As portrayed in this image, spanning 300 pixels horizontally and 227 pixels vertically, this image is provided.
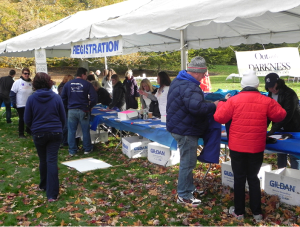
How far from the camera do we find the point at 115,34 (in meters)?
5.50

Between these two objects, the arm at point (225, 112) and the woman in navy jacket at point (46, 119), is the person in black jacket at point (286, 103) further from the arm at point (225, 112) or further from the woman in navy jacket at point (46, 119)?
the woman in navy jacket at point (46, 119)

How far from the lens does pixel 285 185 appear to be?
380 centimetres

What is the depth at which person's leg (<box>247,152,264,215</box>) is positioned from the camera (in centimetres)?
326

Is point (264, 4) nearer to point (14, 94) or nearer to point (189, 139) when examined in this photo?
point (189, 139)

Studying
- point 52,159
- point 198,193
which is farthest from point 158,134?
point 52,159

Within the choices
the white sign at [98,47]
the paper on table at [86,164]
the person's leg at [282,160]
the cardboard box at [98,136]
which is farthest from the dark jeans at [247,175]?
the cardboard box at [98,136]

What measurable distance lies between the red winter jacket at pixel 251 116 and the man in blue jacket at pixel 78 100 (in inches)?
146

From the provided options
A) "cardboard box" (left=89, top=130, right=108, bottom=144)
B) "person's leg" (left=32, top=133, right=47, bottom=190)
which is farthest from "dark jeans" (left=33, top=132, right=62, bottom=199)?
"cardboard box" (left=89, top=130, right=108, bottom=144)

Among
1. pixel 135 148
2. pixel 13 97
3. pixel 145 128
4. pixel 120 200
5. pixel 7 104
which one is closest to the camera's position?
pixel 120 200

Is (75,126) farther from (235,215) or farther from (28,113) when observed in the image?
(235,215)

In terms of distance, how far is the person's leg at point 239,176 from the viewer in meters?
3.28

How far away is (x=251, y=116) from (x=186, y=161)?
3.36 feet

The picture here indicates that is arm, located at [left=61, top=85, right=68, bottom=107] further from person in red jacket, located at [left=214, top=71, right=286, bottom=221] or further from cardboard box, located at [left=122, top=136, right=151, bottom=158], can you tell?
person in red jacket, located at [left=214, top=71, right=286, bottom=221]

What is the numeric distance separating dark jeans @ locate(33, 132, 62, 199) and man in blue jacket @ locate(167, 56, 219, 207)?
60.1 inches
